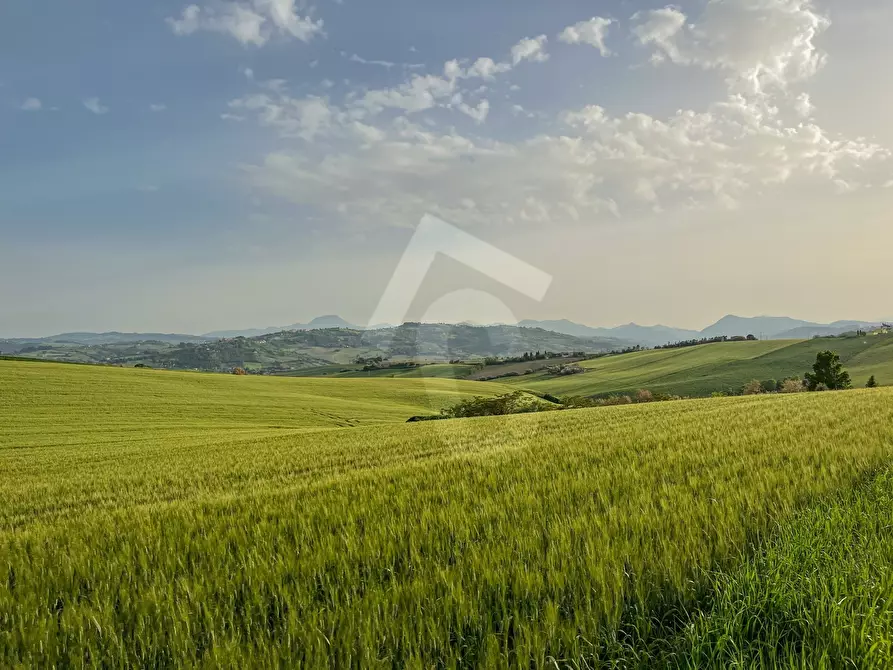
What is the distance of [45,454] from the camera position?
2702cm

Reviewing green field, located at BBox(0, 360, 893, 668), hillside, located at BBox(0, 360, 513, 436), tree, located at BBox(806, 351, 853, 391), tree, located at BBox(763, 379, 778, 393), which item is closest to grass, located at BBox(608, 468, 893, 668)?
green field, located at BBox(0, 360, 893, 668)

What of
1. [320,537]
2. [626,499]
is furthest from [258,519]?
[626,499]

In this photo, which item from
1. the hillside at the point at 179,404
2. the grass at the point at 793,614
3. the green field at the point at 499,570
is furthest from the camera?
the hillside at the point at 179,404

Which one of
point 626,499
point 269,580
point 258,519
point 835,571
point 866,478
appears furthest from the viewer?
point 258,519

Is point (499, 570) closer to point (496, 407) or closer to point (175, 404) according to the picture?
point (496, 407)

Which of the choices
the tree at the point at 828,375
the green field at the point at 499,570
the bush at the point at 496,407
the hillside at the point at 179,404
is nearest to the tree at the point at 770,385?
the tree at the point at 828,375

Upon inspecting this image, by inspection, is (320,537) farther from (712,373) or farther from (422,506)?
(712,373)

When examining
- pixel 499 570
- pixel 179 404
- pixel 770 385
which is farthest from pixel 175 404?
pixel 770 385

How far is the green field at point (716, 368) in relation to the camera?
368 ft

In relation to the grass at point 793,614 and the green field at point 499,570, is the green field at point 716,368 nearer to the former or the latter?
the green field at point 499,570

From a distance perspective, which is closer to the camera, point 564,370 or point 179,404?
point 179,404

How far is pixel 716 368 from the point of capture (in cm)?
13000

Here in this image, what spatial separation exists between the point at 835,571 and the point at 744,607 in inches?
33.6

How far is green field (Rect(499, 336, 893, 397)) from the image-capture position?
112m
